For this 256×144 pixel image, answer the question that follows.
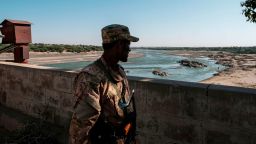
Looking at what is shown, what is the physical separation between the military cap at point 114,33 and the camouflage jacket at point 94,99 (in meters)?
0.17

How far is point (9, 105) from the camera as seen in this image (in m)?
7.48

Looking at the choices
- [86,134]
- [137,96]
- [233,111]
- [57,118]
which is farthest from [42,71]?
[86,134]

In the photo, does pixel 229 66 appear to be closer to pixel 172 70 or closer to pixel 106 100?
pixel 172 70

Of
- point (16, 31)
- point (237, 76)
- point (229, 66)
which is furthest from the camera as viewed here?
point (229, 66)

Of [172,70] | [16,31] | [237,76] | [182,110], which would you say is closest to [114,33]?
[182,110]

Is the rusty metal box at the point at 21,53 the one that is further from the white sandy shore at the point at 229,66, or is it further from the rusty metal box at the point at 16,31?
the white sandy shore at the point at 229,66

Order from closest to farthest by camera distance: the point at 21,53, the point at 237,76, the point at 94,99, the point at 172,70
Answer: the point at 94,99 < the point at 21,53 < the point at 237,76 < the point at 172,70

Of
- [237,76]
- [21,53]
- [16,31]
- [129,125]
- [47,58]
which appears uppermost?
[16,31]

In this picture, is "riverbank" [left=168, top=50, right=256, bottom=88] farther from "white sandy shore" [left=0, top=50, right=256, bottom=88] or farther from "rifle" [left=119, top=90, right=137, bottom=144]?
"rifle" [left=119, top=90, right=137, bottom=144]

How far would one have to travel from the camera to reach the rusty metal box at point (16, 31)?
7.41m

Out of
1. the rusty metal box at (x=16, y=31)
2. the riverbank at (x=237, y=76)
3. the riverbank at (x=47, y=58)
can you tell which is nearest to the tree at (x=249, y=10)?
the rusty metal box at (x=16, y=31)

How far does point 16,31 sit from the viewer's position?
24.3ft

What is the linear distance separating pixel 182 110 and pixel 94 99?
206 cm

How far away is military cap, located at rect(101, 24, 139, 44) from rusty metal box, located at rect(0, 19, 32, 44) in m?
5.44
